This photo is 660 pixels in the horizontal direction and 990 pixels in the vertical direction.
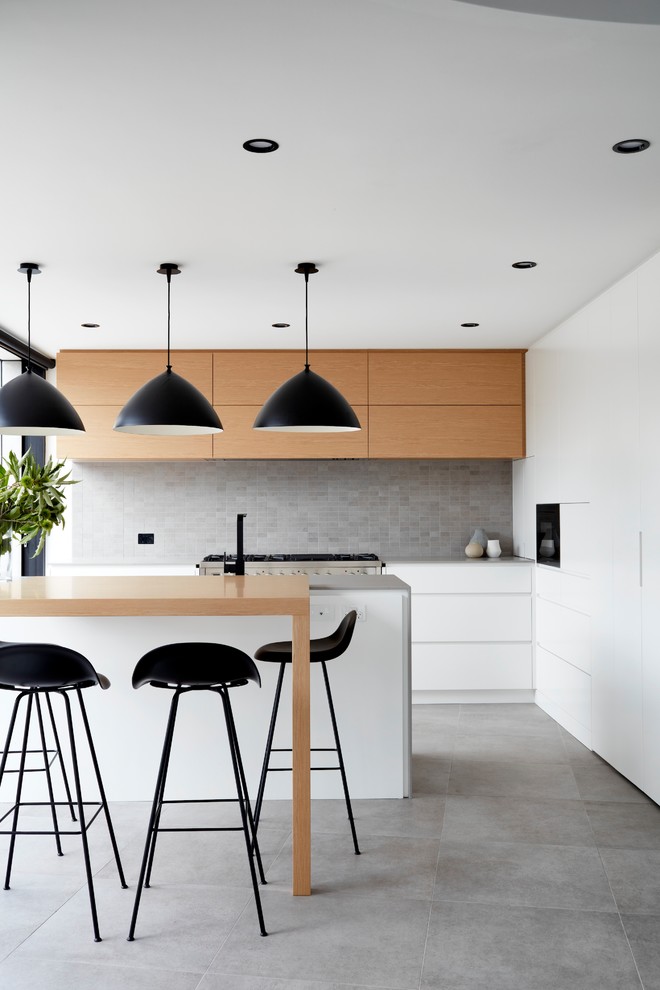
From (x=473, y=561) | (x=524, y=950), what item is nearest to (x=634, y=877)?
(x=524, y=950)

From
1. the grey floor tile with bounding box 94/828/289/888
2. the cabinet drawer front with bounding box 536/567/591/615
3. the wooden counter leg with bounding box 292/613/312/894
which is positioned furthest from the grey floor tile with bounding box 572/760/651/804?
the wooden counter leg with bounding box 292/613/312/894

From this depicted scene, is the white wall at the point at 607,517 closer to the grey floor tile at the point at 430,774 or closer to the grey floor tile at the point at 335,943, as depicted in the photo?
the grey floor tile at the point at 430,774

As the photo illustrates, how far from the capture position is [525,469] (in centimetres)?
627

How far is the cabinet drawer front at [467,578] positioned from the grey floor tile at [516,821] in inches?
80.2

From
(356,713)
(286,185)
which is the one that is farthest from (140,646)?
(286,185)

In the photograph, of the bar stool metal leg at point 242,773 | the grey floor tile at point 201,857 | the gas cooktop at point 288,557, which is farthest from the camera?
the gas cooktop at point 288,557

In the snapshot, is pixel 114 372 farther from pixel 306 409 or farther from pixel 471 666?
pixel 471 666

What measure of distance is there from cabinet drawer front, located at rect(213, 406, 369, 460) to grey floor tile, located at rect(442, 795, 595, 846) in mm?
2793

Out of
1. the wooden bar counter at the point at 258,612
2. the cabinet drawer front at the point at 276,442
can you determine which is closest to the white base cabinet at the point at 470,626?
the cabinet drawer front at the point at 276,442

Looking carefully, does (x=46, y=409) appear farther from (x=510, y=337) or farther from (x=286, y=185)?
(x=510, y=337)

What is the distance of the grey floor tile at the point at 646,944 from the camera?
2.46 m

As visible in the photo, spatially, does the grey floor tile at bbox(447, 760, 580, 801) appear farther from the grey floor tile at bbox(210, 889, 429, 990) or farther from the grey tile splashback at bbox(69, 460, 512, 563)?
the grey tile splashback at bbox(69, 460, 512, 563)

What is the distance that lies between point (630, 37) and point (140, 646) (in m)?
2.96

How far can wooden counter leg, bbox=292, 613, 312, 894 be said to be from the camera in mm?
2963
